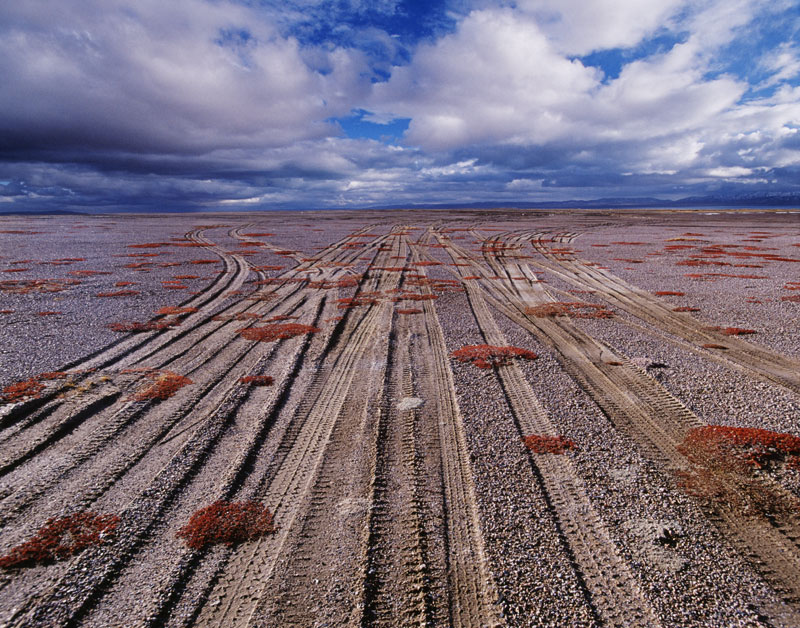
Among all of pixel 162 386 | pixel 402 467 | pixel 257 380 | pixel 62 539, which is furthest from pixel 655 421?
pixel 162 386

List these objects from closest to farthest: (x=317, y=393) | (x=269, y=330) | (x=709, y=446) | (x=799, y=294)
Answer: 1. (x=709, y=446)
2. (x=317, y=393)
3. (x=269, y=330)
4. (x=799, y=294)

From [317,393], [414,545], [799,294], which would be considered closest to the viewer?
[414,545]

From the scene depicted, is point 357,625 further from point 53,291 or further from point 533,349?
point 53,291

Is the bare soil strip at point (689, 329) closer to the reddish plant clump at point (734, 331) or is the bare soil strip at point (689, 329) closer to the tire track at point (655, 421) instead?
the reddish plant clump at point (734, 331)

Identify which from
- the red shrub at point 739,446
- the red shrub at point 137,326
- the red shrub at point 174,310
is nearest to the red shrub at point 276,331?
the red shrub at point 137,326

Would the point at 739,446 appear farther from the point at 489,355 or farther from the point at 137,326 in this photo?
the point at 137,326

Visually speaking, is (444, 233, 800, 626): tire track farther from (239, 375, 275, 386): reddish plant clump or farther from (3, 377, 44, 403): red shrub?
(3, 377, 44, 403): red shrub

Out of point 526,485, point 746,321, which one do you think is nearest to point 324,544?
point 526,485
